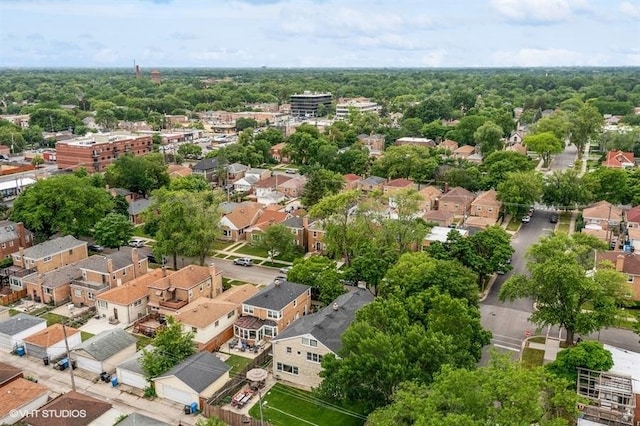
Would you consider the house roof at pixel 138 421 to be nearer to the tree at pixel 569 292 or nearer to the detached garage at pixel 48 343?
the detached garage at pixel 48 343

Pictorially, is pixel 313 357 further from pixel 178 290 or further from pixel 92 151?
pixel 92 151

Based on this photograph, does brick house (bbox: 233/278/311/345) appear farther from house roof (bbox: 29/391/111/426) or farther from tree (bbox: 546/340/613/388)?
tree (bbox: 546/340/613/388)

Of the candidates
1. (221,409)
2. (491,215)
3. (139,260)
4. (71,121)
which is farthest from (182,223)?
(71,121)

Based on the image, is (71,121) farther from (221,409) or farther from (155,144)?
(221,409)

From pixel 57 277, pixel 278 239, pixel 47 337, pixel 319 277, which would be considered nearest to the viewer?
pixel 47 337

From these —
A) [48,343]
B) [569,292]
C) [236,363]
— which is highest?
[569,292]

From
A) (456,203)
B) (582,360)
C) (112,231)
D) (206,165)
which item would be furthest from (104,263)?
(206,165)

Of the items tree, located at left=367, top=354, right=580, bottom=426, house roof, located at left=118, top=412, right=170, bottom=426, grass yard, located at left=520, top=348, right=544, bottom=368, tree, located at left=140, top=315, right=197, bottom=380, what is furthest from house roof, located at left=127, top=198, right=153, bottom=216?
tree, located at left=367, top=354, right=580, bottom=426
